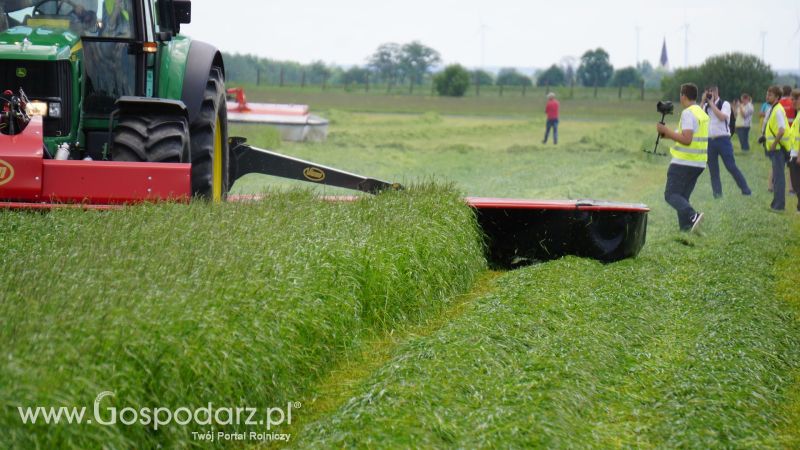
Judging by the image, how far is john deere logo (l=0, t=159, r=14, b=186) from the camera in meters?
8.82

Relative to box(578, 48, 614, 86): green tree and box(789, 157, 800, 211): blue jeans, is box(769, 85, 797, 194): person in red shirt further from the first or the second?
box(578, 48, 614, 86): green tree

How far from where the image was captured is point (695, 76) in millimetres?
50094

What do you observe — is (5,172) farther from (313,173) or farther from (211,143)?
(313,173)

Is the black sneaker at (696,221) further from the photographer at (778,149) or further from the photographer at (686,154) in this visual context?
the photographer at (778,149)

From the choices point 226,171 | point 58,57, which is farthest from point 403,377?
point 226,171

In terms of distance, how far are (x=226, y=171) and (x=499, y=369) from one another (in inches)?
228

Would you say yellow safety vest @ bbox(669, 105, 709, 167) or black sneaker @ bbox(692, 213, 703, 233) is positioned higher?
yellow safety vest @ bbox(669, 105, 709, 167)

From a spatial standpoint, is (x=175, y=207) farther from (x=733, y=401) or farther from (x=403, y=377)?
(x=733, y=401)

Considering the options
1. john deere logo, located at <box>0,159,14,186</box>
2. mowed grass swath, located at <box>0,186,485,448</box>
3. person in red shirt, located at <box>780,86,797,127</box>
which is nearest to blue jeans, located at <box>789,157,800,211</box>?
person in red shirt, located at <box>780,86,797,127</box>

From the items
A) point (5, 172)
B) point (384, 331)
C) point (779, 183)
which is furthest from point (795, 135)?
point (5, 172)

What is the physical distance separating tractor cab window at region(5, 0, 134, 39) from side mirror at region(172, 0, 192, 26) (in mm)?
506

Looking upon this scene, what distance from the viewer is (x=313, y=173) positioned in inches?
480

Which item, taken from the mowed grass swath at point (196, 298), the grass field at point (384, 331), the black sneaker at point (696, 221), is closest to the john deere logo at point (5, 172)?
the mowed grass swath at point (196, 298)

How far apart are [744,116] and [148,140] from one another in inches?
902
